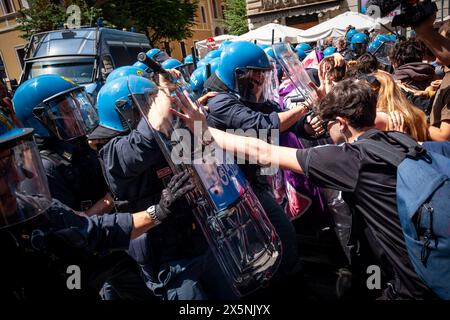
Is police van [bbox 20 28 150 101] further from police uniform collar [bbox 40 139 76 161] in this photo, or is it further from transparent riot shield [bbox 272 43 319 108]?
police uniform collar [bbox 40 139 76 161]

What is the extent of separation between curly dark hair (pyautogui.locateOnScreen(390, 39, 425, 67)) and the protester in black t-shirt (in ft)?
6.77

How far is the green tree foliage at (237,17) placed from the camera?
113 feet

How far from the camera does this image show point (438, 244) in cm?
128

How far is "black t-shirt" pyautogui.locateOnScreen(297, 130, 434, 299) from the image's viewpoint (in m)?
1.42

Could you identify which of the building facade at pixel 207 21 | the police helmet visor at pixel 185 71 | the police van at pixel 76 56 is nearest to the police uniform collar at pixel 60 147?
the police helmet visor at pixel 185 71

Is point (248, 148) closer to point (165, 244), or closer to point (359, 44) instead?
point (165, 244)

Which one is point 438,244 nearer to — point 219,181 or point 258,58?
point 219,181

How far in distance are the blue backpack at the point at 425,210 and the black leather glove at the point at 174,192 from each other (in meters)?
0.82

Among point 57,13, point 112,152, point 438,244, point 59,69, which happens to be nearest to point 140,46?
point 59,69

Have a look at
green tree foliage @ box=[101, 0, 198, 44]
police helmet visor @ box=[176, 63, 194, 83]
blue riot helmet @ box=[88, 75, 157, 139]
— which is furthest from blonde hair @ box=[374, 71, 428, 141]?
green tree foliage @ box=[101, 0, 198, 44]

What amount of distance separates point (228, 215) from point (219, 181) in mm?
162

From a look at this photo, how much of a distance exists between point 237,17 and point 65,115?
36.2 m

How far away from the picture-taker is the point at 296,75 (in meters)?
2.53

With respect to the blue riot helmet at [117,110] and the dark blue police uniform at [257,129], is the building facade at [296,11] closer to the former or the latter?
the dark blue police uniform at [257,129]
